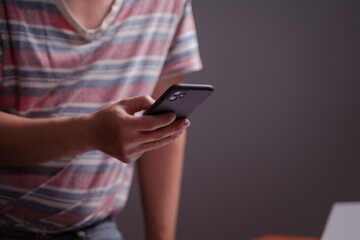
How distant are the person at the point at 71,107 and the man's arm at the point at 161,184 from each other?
68 millimetres

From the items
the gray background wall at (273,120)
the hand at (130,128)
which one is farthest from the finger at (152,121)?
the gray background wall at (273,120)

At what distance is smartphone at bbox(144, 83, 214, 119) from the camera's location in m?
0.49

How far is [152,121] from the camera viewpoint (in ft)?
1.75

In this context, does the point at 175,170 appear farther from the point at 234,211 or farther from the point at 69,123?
the point at 234,211

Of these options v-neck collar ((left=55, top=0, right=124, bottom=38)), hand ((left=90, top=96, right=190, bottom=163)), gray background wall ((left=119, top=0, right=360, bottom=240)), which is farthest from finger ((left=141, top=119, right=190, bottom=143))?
gray background wall ((left=119, top=0, right=360, bottom=240))

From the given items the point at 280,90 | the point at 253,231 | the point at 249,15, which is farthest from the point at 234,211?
the point at 249,15

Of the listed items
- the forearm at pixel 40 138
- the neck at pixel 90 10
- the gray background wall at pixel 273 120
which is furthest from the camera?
the gray background wall at pixel 273 120

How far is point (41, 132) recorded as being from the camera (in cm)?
61

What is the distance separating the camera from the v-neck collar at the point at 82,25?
69 centimetres

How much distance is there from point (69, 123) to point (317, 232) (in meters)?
1.11

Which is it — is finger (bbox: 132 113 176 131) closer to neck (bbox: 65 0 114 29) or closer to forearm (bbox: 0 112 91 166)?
forearm (bbox: 0 112 91 166)

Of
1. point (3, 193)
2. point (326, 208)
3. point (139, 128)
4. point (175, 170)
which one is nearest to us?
point (139, 128)

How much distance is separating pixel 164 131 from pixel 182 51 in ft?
0.97

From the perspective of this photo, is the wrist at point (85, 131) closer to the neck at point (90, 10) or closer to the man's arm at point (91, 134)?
the man's arm at point (91, 134)
